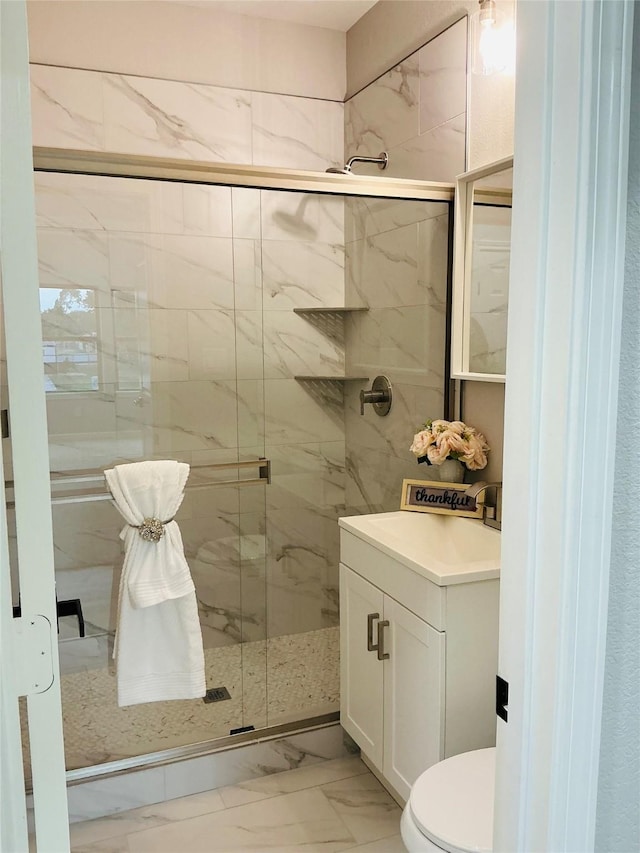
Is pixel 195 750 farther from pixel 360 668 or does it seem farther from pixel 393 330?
pixel 393 330

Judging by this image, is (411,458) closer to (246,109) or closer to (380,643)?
(380,643)

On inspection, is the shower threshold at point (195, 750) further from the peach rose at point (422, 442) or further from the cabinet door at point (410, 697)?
the peach rose at point (422, 442)

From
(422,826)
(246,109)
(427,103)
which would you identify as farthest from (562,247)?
(246,109)

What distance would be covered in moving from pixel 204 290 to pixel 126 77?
1.08 meters

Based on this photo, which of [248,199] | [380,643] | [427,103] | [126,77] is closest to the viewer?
[380,643]

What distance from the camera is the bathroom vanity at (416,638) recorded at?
5.96 feet

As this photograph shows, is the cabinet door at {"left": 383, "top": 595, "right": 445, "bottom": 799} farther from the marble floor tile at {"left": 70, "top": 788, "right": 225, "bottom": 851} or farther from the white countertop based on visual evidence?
the marble floor tile at {"left": 70, "top": 788, "right": 225, "bottom": 851}

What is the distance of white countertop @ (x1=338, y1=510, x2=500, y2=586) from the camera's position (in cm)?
197

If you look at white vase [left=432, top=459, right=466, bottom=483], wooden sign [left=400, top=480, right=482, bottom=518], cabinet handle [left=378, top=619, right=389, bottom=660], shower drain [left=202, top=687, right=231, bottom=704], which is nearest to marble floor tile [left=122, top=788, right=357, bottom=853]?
shower drain [left=202, top=687, right=231, bottom=704]

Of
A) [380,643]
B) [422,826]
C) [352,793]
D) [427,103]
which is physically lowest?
[352,793]

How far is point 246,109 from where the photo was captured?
2951 mm

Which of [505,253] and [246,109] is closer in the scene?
[505,253]

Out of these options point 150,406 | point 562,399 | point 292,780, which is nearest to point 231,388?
point 150,406

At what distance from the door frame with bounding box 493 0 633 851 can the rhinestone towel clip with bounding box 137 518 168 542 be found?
147 centimetres
